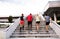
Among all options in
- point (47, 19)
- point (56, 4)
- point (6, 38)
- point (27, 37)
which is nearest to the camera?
point (6, 38)

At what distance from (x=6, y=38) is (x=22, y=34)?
234cm

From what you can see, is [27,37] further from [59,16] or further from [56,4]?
[59,16]

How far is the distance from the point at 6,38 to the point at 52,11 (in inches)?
927

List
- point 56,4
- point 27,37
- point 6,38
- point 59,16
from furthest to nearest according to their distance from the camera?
point 59,16 < point 56,4 < point 27,37 < point 6,38

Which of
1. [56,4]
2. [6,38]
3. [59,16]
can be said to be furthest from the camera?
[59,16]

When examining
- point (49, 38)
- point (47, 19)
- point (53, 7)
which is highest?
point (53, 7)

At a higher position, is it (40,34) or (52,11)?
(52,11)

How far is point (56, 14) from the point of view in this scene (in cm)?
3772

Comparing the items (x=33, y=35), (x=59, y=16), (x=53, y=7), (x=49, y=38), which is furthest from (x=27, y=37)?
(x=59, y=16)

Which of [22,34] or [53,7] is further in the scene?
[53,7]

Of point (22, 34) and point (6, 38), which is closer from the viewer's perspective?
point (6, 38)

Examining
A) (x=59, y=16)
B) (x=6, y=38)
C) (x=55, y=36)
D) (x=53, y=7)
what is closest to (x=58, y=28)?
(x=55, y=36)

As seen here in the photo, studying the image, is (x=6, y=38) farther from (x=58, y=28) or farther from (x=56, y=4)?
(x=56, y=4)

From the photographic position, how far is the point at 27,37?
52.9ft
